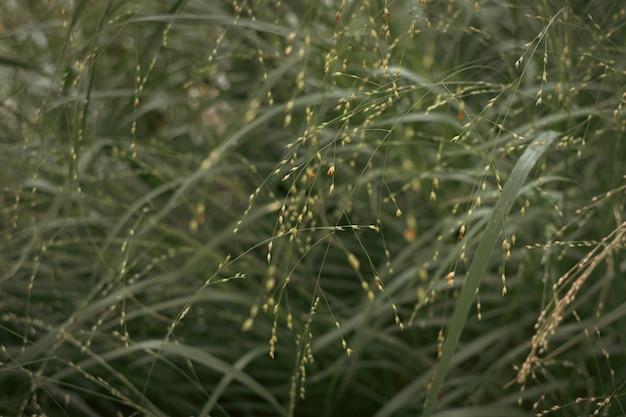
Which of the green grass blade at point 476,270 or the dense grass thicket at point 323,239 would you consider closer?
the green grass blade at point 476,270

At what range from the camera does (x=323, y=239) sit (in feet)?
3.94

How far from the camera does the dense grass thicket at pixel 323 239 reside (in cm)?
120

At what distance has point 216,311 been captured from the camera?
1482 millimetres

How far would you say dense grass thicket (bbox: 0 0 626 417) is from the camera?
1.20 m

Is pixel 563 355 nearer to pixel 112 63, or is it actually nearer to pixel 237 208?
pixel 237 208

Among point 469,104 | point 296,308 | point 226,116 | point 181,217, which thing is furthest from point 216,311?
point 469,104

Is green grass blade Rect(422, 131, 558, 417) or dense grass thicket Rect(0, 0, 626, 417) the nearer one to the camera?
green grass blade Rect(422, 131, 558, 417)

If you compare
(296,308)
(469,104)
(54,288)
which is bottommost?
(296,308)

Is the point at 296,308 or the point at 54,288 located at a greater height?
the point at 54,288

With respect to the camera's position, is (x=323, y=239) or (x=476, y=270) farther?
(x=323, y=239)

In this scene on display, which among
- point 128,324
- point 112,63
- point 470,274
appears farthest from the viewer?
point 112,63

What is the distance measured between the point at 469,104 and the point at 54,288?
0.90 meters

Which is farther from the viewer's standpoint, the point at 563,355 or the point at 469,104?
the point at 469,104

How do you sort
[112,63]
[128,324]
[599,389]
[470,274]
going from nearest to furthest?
[470,274] < [599,389] < [128,324] < [112,63]
